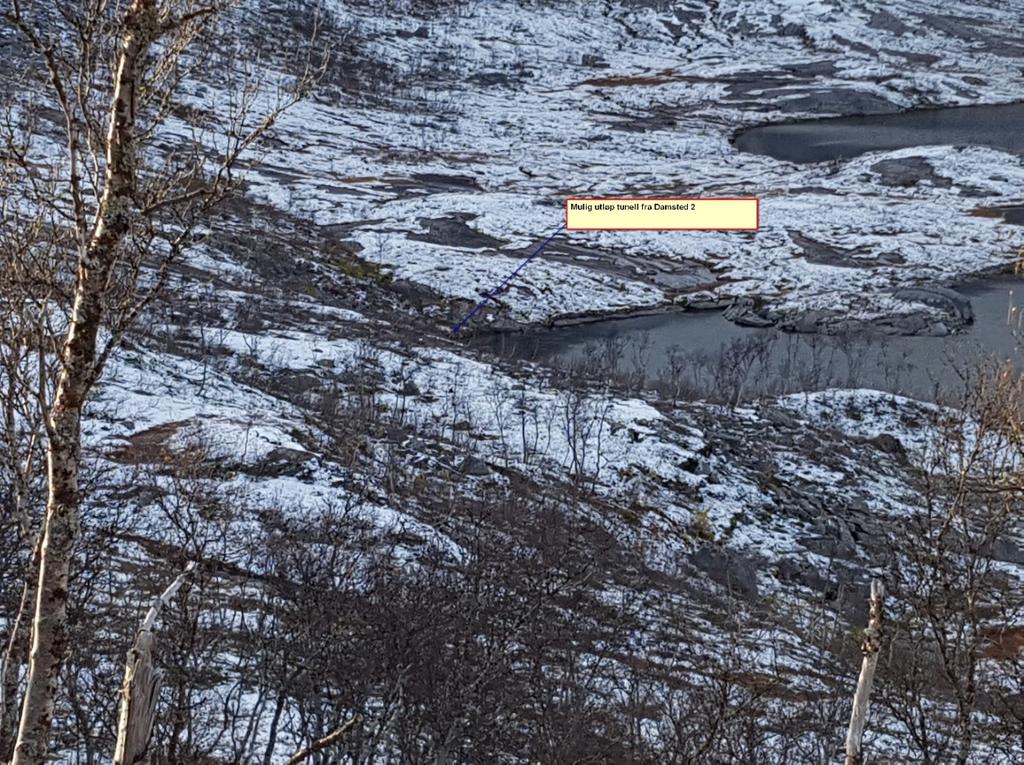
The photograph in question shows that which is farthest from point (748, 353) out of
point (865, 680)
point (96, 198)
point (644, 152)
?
point (644, 152)

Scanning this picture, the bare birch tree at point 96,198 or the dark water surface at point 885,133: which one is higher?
the bare birch tree at point 96,198

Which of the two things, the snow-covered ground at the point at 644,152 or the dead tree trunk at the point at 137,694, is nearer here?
the dead tree trunk at the point at 137,694

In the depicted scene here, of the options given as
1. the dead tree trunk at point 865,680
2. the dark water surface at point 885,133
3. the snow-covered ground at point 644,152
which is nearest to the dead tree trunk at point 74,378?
the dead tree trunk at point 865,680

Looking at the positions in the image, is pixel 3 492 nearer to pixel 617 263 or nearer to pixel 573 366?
pixel 573 366

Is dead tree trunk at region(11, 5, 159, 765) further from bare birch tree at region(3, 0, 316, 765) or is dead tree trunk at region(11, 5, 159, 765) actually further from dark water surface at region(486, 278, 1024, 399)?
dark water surface at region(486, 278, 1024, 399)

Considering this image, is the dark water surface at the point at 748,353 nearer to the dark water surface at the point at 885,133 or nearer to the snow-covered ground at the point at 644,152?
the snow-covered ground at the point at 644,152

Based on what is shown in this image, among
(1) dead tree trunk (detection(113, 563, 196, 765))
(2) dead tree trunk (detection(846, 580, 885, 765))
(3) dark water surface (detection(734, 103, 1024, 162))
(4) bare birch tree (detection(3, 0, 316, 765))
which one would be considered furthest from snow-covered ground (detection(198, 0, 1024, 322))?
(1) dead tree trunk (detection(113, 563, 196, 765))
